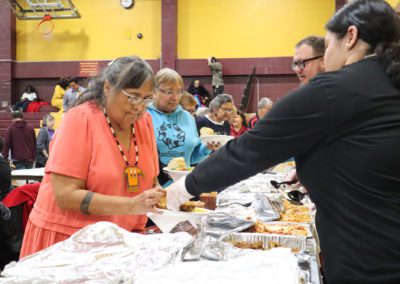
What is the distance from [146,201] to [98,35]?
10.6m

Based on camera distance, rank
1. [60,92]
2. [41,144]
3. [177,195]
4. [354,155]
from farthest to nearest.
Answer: [60,92], [41,144], [177,195], [354,155]

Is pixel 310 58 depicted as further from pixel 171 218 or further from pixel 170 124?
pixel 171 218

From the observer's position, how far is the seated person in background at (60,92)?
10.2 meters

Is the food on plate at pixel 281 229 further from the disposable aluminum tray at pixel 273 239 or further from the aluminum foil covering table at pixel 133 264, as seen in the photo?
the aluminum foil covering table at pixel 133 264

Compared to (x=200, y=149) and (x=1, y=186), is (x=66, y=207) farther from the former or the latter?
(x=1, y=186)

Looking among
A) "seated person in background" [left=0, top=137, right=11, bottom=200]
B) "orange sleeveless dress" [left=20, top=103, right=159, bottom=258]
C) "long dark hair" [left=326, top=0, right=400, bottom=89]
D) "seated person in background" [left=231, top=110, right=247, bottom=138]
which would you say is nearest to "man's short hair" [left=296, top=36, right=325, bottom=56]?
"long dark hair" [left=326, top=0, right=400, bottom=89]

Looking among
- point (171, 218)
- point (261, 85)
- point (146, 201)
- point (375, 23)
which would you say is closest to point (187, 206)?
point (171, 218)

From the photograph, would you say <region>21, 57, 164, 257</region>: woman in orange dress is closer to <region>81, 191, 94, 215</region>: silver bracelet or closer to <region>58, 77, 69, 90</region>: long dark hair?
<region>81, 191, 94, 215</region>: silver bracelet

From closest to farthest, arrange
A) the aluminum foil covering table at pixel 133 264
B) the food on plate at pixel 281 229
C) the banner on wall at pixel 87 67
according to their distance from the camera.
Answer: the aluminum foil covering table at pixel 133 264
the food on plate at pixel 281 229
the banner on wall at pixel 87 67

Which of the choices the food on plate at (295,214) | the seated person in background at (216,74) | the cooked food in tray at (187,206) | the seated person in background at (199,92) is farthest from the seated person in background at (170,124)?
Answer: the seated person in background at (216,74)

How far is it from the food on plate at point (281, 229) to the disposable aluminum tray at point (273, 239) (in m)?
0.07

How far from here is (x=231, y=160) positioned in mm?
1135

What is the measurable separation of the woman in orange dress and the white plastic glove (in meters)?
0.07

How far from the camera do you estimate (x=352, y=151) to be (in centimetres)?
101
